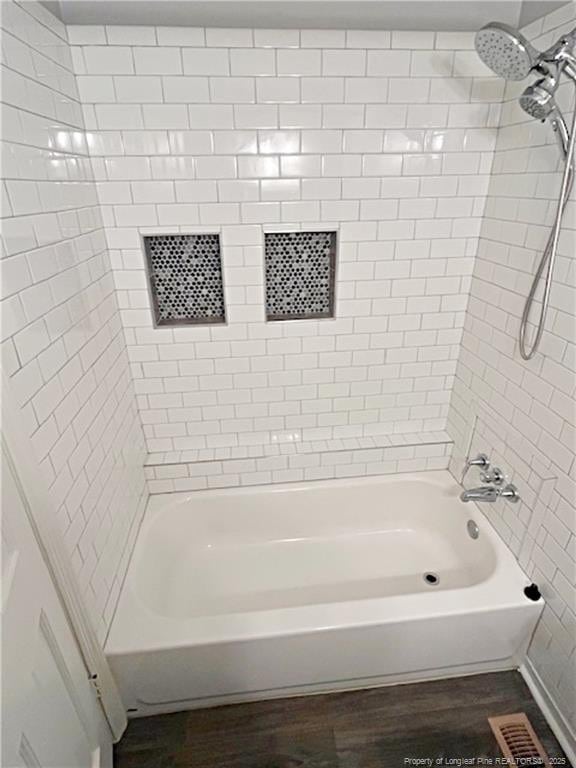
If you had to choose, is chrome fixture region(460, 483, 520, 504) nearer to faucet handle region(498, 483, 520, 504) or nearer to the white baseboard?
faucet handle region(498, 483, 520, 504)

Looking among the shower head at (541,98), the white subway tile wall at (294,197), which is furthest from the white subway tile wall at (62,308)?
the shower head at (541,98)

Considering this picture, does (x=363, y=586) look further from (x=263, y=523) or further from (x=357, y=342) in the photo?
(x=357, y=342)

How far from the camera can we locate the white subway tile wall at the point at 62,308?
0.97 meters

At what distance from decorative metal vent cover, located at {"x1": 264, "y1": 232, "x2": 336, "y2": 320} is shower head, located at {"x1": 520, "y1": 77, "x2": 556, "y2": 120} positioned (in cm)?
78

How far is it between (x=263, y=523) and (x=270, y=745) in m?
0.86

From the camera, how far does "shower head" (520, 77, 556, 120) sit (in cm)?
117

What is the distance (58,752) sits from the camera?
965 millimetres

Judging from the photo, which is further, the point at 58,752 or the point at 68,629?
the point at 68,629

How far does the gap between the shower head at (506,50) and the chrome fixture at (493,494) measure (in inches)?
53.9

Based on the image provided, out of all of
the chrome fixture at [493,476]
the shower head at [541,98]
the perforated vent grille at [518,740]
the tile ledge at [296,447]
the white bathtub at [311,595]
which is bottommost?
the perforated vent grille at [518,740]

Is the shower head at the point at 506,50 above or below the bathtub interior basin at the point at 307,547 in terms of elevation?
above

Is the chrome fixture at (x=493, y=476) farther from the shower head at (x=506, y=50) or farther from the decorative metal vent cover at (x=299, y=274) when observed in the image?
the shower head at (x=506, y=50)

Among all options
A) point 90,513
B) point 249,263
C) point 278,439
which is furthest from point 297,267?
point 90,513

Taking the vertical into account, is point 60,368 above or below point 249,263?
below
